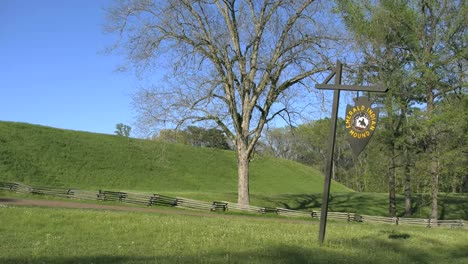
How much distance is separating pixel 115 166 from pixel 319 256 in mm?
41310

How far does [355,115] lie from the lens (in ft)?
34.8

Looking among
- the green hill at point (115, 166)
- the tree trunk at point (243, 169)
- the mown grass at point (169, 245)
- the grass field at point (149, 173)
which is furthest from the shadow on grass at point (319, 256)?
the green hill at point (115, 166)

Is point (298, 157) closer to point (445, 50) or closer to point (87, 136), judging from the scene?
point (87, 136)

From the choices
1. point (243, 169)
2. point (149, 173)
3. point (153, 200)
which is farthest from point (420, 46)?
point (149, 173)

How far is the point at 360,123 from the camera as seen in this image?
1055 cm

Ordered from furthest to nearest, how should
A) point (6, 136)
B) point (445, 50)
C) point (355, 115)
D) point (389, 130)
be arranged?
point (6, 136) < point (389, 130) < point (445, 50) < point (355, 115)

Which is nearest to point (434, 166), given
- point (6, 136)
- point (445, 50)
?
point (445, 50)

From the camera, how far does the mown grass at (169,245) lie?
8078mm

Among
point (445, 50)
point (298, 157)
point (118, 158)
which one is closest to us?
point (445, 50)

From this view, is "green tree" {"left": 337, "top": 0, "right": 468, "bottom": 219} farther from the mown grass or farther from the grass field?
the mown grass

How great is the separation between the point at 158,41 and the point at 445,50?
638 inches

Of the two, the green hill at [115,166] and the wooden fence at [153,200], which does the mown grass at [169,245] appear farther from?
the green hill at [115,166]

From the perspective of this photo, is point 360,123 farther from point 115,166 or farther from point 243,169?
point 115,166

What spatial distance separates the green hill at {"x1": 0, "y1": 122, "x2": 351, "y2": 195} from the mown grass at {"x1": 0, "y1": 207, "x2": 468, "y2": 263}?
50.4ft
